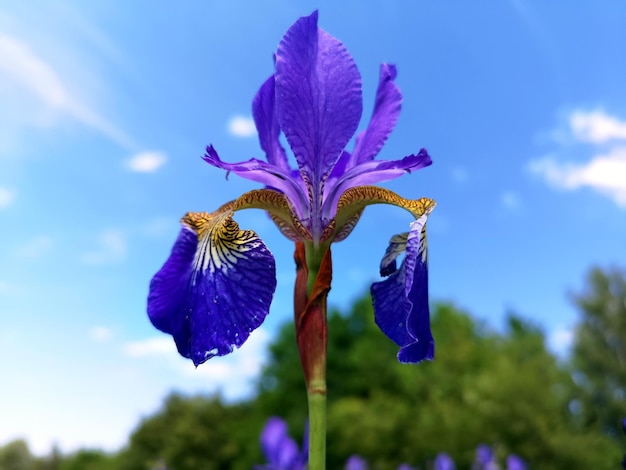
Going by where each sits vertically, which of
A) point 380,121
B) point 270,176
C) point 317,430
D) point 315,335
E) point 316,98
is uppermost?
point 380,121

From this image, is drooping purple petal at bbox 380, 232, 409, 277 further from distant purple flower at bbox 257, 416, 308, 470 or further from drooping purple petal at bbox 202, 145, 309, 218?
distant purple flower at bbox 257, 416, 308, 470

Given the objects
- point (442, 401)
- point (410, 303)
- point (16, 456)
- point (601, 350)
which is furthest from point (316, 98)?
point (16, 456)

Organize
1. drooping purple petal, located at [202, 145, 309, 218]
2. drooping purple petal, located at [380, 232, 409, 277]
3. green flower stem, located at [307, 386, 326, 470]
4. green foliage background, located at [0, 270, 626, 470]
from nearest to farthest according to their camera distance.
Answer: green flower stem, located at [307, 386, 326, 470] < drooping purple petal, located at [202, 145, 309, 218] < drooping purple petal, located at [380, 232, 409, 277] < green foliage background, located at [0, 270, 626, 470]

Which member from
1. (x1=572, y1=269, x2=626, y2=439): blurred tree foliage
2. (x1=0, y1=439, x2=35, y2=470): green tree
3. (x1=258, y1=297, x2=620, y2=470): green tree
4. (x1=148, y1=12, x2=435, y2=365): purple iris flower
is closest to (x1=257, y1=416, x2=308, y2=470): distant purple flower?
(x1=148, y1=12, x2=435, y2=365): purple iris flower

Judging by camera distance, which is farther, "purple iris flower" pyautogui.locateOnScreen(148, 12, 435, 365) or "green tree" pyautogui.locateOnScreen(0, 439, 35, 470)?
"green tree" pyautogui.locateOnScreen(0, 439, 35, 470)

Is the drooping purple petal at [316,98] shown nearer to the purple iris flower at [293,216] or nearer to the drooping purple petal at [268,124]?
the purple iris flower at [293,216]

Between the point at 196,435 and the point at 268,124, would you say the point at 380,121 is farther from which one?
the point at 196,435

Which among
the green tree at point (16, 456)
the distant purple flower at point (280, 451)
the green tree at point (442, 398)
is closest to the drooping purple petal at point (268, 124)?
the distant purple flower at point (280, 451)
